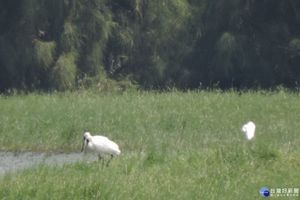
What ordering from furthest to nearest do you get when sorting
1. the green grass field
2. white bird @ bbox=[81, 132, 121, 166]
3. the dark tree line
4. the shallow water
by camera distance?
Result: the dark tree line → the shallow water → white bird @ bbox=[81, 132, 121, 166] → the green grass field

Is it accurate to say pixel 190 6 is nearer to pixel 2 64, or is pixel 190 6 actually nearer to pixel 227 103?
pixel 2 64

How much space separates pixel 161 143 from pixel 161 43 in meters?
16.3

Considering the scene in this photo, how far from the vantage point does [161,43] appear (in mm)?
31391

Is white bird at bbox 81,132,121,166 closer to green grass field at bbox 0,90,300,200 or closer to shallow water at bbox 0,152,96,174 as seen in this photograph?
green grass field at bbox 0,90,300,200

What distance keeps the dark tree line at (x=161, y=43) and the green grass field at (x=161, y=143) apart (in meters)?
7.81

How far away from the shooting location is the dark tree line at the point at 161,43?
2903 centimetres

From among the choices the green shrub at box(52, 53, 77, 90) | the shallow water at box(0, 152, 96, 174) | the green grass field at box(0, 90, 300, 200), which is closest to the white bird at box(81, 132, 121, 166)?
the green grass field at box(0, 90, 300, 200)

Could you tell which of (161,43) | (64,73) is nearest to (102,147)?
(64,73)

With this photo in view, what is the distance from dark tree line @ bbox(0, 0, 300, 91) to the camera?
29.0m

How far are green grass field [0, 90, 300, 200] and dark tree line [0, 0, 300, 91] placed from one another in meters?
7.81

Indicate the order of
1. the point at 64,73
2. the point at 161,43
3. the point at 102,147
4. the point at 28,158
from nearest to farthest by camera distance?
the point at 102,147
the point at 28,158
the point at 64,73
the point at 161,43

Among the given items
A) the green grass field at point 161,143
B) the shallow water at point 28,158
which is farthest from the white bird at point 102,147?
the shallow water at point 28,158

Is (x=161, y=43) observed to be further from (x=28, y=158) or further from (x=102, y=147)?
(x=102, y=147)

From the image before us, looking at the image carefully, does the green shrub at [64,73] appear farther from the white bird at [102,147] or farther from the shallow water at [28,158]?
the white bird at [102,147]
